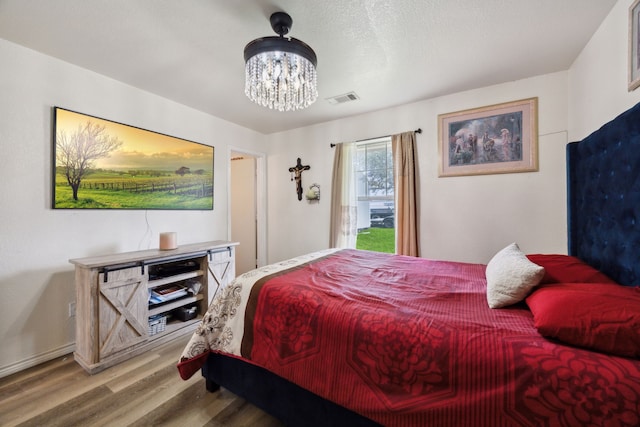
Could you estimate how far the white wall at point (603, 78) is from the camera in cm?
143

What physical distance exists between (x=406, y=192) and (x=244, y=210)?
272 centimetres

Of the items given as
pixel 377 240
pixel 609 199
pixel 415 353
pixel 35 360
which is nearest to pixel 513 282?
pixel 415 353

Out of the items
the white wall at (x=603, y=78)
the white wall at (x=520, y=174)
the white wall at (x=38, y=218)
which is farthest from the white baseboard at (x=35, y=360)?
the white wall at (x=603, y=78)

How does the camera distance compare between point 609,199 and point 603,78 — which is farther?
point 603,78

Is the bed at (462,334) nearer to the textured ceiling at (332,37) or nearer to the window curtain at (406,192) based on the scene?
the textured ceiling at (332,37)

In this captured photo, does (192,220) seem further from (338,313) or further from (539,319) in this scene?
(539,319)

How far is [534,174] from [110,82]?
4.12m

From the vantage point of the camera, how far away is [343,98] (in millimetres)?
2770

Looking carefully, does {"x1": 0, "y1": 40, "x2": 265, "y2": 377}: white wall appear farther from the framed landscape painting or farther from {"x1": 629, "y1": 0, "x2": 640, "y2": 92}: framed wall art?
{"x1": 629, "y1": 0, "x2": 640, "y2": 92}: framed wall art

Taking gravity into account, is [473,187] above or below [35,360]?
above

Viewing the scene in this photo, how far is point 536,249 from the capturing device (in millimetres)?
2354

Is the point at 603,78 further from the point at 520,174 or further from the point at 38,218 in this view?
the point at 38,218

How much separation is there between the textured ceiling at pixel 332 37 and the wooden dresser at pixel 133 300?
164 cm

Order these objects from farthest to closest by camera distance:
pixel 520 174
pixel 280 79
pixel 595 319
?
pixel 520 174, pixel 280 79, pixel 595 319
